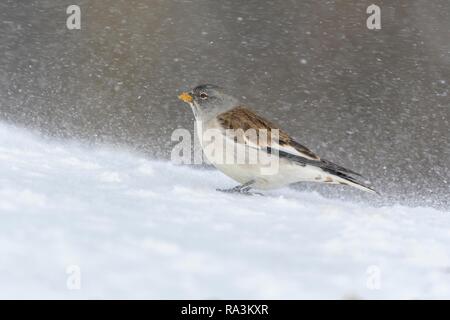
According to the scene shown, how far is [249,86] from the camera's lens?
1330cm

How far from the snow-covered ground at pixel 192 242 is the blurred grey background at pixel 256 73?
4.56 m

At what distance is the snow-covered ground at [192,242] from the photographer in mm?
3463

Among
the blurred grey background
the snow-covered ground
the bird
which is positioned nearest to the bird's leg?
the bird

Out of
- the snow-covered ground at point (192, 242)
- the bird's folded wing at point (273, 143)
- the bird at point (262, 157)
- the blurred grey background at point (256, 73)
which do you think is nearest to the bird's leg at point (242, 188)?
the bird at point (262, 157)

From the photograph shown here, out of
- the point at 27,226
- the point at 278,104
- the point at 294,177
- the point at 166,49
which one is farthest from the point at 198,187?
the point at 166,49

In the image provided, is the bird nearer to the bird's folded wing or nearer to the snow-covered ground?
the bird's folded wing

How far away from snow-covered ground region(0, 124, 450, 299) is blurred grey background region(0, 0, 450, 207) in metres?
4.56

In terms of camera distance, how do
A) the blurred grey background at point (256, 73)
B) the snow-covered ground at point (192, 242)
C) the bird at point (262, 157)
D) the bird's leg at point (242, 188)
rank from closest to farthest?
the snow-covered ground at point (192, 242) < the bird at point (262, 157) < the bird's leg at point (242, 188) < the blurred grey background at point (256, 73)

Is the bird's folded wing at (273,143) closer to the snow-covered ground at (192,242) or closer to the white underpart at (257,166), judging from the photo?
the white underpart at (257,166)

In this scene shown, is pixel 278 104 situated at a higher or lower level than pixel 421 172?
higher

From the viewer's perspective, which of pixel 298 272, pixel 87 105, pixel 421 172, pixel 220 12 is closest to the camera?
pixel 298 272

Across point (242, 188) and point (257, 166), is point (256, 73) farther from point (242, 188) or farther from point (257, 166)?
point (257, 166)
